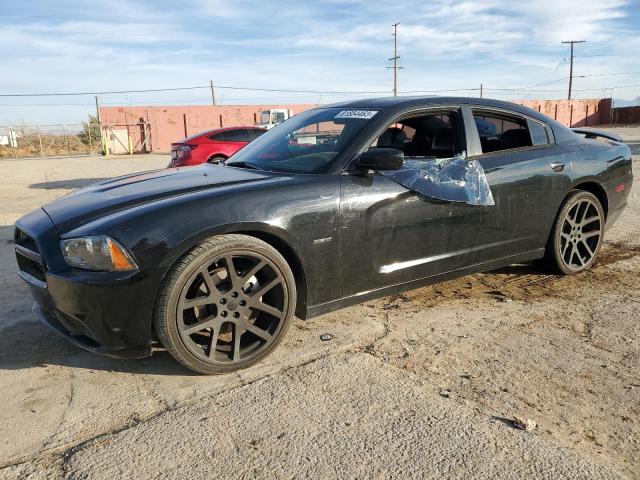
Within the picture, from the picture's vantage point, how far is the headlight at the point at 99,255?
2.70 metres

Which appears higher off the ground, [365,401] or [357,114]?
[357,114]

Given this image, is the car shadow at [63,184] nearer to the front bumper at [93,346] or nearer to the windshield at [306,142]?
the windshield at [306,142]

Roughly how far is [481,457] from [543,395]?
0.69 metres

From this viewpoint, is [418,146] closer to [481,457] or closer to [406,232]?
[406,232]

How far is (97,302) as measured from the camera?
269 cm

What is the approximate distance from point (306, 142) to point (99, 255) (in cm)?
176

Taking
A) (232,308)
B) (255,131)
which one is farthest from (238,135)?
(232,308)

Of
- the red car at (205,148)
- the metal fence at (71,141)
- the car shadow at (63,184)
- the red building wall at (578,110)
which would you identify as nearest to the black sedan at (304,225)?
the red car at (205,148)

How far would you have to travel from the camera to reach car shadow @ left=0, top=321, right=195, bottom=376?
3121mm

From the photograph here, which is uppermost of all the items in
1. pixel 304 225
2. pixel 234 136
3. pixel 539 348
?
pixel 234 136

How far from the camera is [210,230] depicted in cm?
285

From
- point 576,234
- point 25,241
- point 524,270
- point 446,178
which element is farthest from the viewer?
point 524,270

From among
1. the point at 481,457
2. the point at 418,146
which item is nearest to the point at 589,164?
the point at 418,146

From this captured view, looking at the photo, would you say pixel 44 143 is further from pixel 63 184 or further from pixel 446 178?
pixel 446 178
